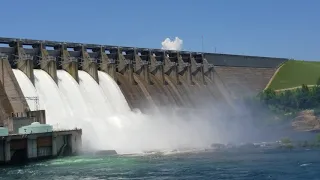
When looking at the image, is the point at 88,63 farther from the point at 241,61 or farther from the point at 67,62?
the point at 241,61

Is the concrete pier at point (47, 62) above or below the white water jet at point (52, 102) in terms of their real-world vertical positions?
above

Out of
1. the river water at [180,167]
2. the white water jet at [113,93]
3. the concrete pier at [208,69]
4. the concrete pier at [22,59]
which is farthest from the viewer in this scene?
the concrete pier at [208,69]

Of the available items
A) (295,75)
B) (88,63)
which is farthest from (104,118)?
(295,75)

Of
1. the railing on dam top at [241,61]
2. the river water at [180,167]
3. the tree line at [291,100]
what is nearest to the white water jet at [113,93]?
the river water at [180,167]

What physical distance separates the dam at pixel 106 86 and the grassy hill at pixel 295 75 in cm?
1940

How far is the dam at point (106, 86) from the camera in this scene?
5753 cm

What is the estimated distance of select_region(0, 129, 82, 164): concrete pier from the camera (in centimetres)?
4519

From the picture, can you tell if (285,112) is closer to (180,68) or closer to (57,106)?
(180,68)

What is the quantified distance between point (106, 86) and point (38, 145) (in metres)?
24.0

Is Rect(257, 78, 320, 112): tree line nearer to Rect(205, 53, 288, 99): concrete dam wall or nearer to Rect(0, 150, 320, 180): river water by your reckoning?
Rect(205, 53, 288, 99): concrete dam wall

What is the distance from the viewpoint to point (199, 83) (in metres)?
93.5

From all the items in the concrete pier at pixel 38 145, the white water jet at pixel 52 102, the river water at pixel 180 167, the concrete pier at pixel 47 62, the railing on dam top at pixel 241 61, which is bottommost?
the river water at pixel 180 167

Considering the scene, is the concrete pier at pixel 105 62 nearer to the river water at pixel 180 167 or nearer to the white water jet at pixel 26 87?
the white water jet at pixel 26 87

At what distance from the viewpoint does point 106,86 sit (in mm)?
70562
